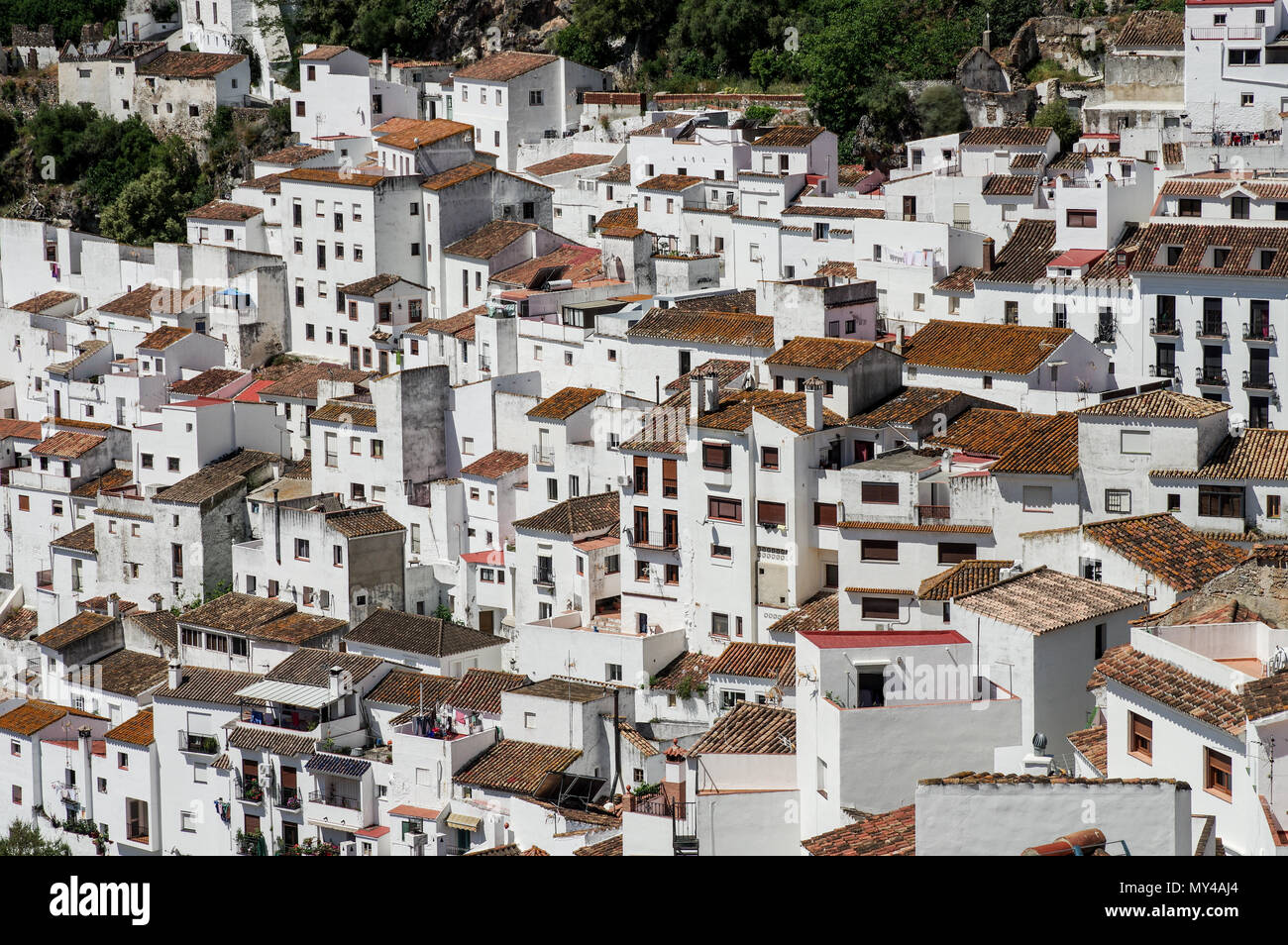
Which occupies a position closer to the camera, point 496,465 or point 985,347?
point 985,347

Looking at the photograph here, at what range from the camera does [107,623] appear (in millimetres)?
44125

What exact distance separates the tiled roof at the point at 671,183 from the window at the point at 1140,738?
30.8m

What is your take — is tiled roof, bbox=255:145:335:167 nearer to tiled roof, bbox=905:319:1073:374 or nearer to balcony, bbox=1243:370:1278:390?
tiled roof, bbox=905:319:1073:374

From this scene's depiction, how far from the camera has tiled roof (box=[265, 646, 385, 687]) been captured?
37844 mm

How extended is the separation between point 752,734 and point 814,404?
10531 mm

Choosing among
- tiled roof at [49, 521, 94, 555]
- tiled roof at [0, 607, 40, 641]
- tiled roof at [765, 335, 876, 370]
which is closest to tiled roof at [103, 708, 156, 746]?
tiled roof at [49, 521, 94, 555]

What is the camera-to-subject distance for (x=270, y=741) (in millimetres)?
36875

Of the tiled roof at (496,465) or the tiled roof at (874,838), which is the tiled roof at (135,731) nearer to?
the tiled roof at (496,465)

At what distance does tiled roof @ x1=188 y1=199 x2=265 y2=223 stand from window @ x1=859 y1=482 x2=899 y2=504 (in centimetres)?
2662

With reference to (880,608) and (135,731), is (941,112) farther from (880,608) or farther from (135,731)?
(135,731)

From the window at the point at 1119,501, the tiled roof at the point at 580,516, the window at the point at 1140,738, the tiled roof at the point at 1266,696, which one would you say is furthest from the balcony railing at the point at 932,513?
the tiled roof at the point at 1266,696

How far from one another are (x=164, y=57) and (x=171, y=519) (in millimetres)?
28726

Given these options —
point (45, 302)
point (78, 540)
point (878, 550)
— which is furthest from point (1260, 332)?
point (45, 302)

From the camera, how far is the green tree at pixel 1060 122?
51.5 metres
